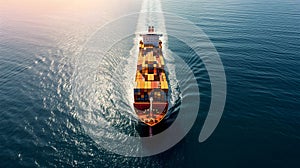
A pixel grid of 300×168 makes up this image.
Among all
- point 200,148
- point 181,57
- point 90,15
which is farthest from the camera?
point 90,15

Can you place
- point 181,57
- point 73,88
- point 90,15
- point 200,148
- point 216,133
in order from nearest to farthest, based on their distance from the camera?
1. point 200,148
2. point 216,133
3. point 73,88
4. point 181,57
5. point 90,15

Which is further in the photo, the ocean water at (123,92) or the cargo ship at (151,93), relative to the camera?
the cargo ship at (151,93)

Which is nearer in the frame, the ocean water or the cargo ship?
the ocean water

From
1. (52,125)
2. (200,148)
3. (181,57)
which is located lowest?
(200,148)

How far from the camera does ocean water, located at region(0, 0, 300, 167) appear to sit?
31469mm

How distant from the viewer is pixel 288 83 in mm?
47531

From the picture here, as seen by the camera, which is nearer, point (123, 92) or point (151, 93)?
point (151, 93)

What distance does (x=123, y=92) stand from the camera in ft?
152

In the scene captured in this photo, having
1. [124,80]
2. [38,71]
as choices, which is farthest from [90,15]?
[124,80]

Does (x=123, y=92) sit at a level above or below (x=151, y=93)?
below

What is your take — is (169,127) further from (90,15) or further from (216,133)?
(90,15)

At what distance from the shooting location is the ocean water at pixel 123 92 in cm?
3147

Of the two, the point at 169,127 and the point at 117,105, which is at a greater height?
the point at 117,105

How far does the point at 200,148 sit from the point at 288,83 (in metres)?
32.7
